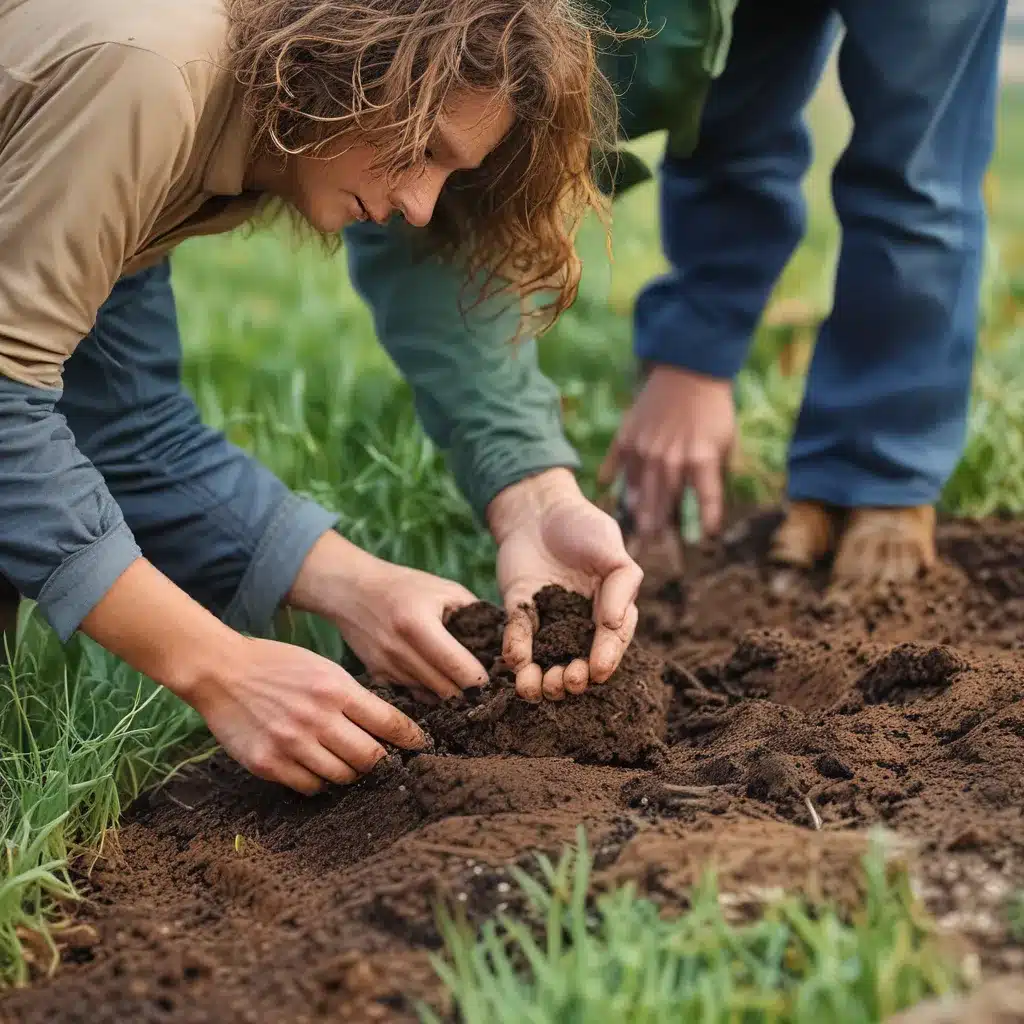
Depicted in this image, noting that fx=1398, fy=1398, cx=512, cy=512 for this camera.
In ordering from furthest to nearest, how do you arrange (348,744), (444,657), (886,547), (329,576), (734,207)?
1. (734,207)
2. (886,547)
3. (329,576)
4. (444,657)
5. (348,744)

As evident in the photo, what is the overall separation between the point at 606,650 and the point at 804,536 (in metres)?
1.01

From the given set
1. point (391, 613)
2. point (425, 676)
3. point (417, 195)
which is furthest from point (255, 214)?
point (425, 676)

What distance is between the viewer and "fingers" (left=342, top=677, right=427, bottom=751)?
1843mm

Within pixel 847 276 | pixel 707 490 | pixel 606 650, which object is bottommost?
pixel 707 490

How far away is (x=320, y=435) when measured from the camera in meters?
3.09

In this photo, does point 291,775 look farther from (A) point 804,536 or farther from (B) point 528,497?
(A) point 804,536

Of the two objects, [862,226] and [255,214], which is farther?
[862,226]

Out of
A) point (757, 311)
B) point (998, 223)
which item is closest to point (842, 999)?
point (757, 311)

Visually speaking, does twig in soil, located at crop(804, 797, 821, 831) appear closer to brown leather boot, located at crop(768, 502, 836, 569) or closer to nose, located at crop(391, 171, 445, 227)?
nose, located at crop(391, 171, 445, 227)

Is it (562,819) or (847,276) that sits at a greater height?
(847,276)

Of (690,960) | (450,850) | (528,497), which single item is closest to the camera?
(690,960)

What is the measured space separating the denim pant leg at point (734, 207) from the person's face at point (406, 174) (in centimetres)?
111

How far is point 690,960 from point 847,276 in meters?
1.67

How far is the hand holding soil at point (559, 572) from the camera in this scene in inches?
77.8
